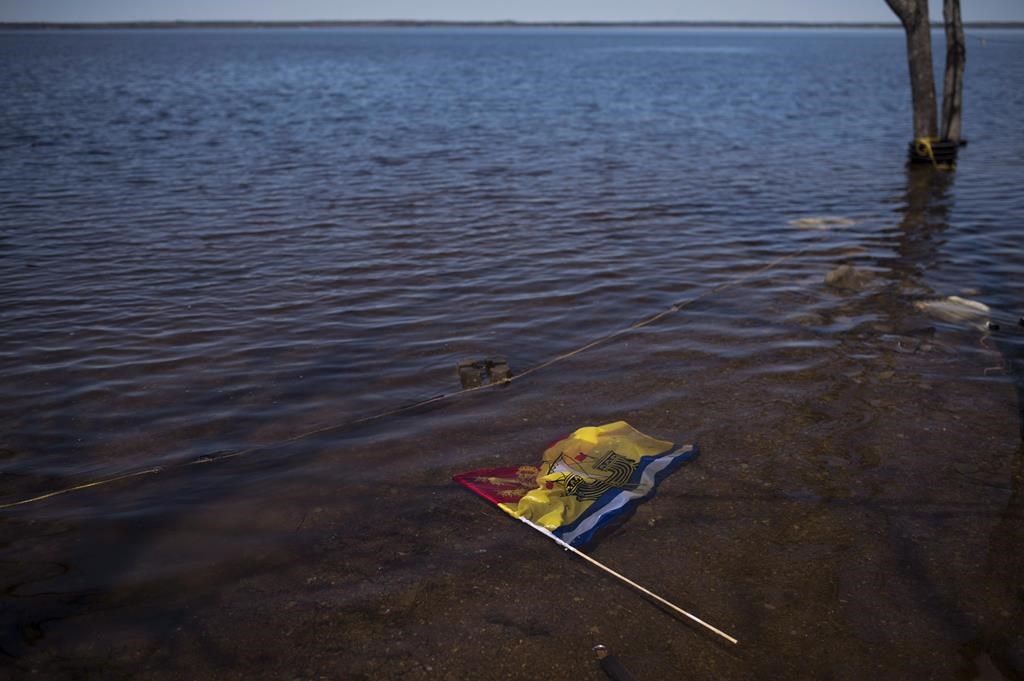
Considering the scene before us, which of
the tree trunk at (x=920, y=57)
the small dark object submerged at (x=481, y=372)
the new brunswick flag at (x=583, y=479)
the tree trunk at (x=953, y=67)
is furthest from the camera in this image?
the tree trunk at (x=953, y=67)

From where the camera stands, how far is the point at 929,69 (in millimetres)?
14141

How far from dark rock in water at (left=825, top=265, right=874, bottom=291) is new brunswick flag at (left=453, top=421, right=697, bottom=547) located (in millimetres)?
4346

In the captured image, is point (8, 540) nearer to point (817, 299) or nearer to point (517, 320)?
point (517, 320)

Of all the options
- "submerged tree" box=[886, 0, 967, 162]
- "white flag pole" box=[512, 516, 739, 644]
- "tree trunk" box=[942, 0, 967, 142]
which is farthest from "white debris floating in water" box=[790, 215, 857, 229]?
"white flag pole" box=[512, 516, 739, 644]

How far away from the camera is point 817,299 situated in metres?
8.11

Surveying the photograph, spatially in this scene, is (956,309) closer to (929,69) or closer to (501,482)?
(501,482)

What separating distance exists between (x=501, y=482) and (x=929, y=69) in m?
13.8

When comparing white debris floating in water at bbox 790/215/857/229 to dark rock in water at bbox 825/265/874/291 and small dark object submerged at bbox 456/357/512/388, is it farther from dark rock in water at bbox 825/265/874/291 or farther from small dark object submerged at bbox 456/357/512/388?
small dark object submerged at bbox 456/357/512/388

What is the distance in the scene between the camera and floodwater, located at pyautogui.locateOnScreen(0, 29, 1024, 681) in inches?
141

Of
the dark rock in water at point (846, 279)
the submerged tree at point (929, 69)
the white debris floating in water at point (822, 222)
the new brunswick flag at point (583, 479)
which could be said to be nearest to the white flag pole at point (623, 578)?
the new brunswick flag at point (583, 479)

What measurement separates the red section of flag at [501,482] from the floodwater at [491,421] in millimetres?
103

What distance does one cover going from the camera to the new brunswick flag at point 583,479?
4.38 metres

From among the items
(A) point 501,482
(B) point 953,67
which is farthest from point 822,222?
(A) point 501,482

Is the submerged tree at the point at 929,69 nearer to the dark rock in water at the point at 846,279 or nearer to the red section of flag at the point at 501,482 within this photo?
the dark rock in water at the point at 846,279
